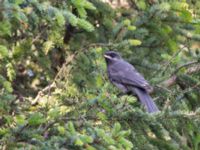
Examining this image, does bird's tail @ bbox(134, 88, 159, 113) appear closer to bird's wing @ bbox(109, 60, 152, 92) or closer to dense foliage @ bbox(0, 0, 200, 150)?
dense foliage @ bbox(0, 0, 200, 150)

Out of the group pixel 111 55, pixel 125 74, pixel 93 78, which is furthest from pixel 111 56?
pixel 93 78

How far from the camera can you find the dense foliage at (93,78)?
161 inches

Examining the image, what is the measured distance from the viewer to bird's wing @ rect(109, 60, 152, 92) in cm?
665

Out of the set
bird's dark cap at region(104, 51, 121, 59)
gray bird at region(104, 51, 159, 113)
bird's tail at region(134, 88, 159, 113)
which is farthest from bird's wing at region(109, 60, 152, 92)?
bird's tail at region(134, 88, 159, 113)

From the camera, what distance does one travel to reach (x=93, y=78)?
6574 millimetres

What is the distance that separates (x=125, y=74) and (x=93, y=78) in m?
0.60

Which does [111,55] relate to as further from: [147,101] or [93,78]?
[147,101]

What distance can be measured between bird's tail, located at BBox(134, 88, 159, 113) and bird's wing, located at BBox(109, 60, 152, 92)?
0.72ft

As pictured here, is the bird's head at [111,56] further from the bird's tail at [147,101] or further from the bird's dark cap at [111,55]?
the bird's tail at [147,101]

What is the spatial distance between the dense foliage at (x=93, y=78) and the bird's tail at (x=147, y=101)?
9 cm

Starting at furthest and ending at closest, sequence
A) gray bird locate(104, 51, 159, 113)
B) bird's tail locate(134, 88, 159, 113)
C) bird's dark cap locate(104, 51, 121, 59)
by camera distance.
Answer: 1. bird's dark cap locate(104, 51, 121, 59)
2. gray bird locate(104, 51, 159, 113)
3. bird's tail locate(134, 88, 159, 113)

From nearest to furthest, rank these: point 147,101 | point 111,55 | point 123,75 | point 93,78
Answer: point 147,101 < point 93,78 < point 111,55 < point 123,75


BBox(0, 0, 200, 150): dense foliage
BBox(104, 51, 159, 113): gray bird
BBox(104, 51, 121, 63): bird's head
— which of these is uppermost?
BBox(0, 0, 200, 150): dense foliage

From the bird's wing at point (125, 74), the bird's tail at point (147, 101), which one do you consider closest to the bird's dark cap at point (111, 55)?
the bird's wing at point (125, 74)
